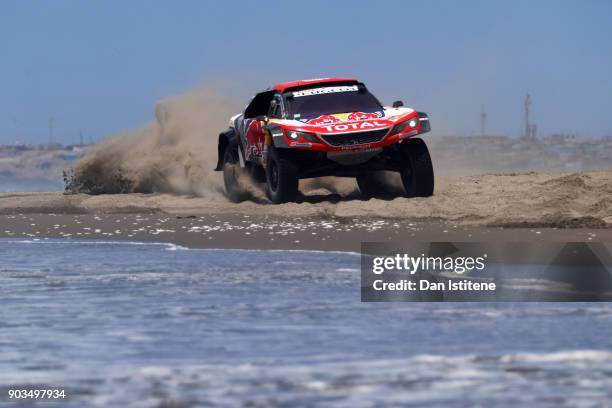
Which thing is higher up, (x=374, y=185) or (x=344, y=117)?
(x=344, y=117)

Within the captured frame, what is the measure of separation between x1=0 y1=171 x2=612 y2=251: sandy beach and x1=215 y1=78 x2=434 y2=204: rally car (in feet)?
1.22

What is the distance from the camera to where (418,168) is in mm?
16406

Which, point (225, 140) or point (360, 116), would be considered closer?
point (360, 116)

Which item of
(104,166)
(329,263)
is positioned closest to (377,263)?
(329,263)

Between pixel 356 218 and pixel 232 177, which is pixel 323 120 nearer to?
pixel 356 218

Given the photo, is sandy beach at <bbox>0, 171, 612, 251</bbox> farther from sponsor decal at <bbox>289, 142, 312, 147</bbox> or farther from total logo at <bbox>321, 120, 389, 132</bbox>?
total logo at <bbox>321, 120, 389, 132</bbox>

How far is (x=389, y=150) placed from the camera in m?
16.4

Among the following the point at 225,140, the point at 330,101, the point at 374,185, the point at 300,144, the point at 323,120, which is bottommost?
the point at 374,185

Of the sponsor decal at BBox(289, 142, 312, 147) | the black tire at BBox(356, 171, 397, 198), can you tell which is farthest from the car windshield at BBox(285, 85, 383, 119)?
the black tire at BBox(356, 171, 397, 198)

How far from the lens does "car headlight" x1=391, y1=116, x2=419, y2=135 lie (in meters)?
16.1

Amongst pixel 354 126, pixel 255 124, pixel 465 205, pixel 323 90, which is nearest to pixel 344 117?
pixel 354 126

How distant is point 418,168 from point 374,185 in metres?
1.46

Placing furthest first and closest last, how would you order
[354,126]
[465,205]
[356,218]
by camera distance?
1. [354,126]
2. [465,205]
3. [356,218]

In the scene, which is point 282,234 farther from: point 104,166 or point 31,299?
point 104,166
